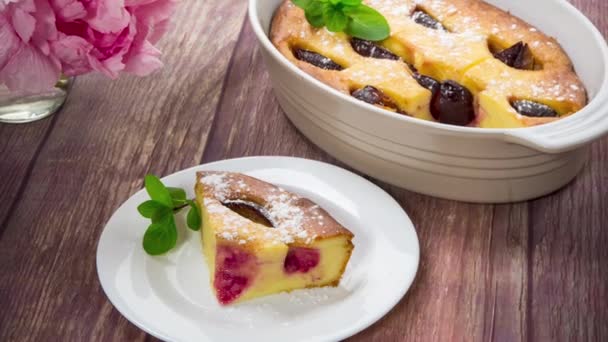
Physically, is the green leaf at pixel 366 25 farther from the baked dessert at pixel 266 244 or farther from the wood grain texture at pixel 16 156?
the wood grain texture at pixel 16 156

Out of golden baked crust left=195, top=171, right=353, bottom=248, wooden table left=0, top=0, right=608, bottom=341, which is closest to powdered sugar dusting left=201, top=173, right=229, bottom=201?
golden baked crust left=195, top=171, right=353, bottom=248

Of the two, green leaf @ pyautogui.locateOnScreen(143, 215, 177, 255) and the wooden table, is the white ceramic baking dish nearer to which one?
the wooden table

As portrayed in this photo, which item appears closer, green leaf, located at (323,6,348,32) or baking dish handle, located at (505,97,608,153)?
baking dish handle, located at (505,97,608,153)

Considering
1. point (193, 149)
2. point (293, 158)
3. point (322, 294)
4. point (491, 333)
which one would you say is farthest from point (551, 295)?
point (193, 149)

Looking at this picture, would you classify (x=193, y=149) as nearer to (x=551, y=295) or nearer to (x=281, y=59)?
(x=281, y=59)

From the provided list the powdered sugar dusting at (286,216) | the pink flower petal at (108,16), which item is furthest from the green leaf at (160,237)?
the pink flower petal at (108,16)

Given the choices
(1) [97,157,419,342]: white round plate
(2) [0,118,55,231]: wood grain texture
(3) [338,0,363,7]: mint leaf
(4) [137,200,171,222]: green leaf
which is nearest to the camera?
(1) [97,157,419,342]: white round plate

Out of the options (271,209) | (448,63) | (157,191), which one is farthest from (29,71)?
(448,63)
